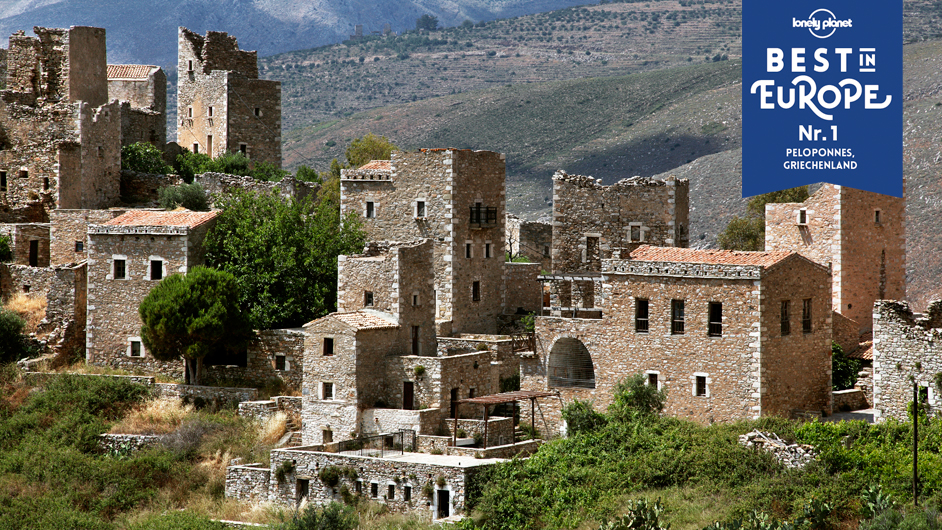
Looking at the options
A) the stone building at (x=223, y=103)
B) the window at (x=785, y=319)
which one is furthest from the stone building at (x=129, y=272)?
the window at (x=785, y=319)

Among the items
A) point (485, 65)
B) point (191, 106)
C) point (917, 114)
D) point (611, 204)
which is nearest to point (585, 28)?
point (485, 65)

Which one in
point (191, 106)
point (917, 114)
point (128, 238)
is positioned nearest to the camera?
point (128, 238)

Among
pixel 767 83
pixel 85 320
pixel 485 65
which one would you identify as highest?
pixel 485 65

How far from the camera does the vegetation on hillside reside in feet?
141

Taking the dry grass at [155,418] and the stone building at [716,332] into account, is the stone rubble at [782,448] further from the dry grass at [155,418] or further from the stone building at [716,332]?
the dry grass at [155,418]

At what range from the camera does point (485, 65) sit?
15525 cm

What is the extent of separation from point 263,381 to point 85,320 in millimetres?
8086

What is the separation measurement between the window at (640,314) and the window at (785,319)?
13.7 feet

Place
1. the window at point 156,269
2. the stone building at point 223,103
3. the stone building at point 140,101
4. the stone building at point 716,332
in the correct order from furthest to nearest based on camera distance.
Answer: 1. the stone building at point 223,103
2. the stone building at point 140,101
3. the window at point 156,269
4. the stone building at point 716,332

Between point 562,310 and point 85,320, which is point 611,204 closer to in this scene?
point 562,310

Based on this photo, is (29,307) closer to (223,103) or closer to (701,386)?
(223,103)

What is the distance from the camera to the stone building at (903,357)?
34.6 meters

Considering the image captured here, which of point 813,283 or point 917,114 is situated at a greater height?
point 917,114

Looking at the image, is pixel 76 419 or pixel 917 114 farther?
pixel 917 114
